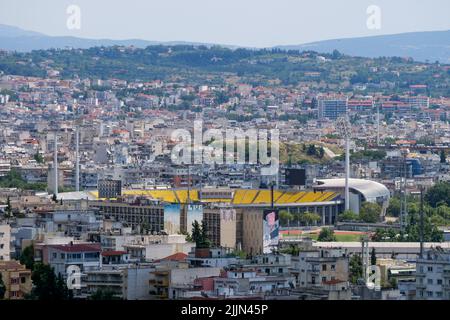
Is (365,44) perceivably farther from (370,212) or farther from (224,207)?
(224,207)

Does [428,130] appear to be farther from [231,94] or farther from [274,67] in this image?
[274,67]

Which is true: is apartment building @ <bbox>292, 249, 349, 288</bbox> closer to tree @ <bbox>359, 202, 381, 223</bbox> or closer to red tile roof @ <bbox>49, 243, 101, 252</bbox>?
red tile roof @ <bbox>49, 243, 101, 252</bbox>

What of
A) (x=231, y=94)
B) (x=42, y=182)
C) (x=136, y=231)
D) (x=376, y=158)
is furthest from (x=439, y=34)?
(x=136, y=231)

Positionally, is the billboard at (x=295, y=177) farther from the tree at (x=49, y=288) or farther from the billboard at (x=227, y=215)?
the tree at (x=49, y=288)

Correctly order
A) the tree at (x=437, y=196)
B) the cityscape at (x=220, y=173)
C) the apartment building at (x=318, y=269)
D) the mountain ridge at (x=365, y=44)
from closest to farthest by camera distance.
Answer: the cityscape at (x=220, y=173) < the apartment building at (x=318, y=269) < the tree at (x=437, y=196) < the mountain ridge at (x=365, y=44)

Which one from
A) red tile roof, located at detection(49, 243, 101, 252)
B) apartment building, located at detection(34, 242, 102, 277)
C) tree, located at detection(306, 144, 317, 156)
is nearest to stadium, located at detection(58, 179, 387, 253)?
red tile roof, located at detection(49, 243, 101, 252)

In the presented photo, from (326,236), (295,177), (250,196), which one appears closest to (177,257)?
(326,236)

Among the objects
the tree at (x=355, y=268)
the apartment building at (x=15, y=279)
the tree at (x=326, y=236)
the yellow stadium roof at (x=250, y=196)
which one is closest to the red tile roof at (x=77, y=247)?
the apartment building at (x=15, y=279)
